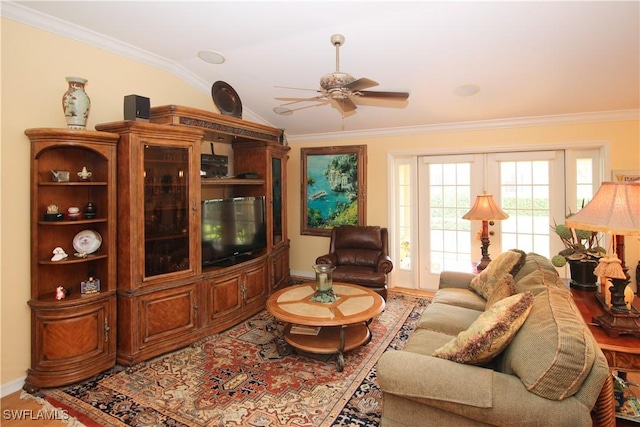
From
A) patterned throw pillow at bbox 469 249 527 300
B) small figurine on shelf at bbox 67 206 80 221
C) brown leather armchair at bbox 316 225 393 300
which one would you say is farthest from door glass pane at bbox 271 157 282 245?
patterned throw pillow at bbox 469 249 527 300

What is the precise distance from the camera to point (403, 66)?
3.55m

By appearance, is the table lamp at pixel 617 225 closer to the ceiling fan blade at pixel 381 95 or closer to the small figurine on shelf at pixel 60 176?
the ceiling fan blade at pixel 381 95

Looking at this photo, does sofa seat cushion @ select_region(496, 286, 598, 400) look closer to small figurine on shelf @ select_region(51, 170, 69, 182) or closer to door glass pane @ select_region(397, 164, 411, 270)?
small figurine on shelf @ select_region(51, 170, 69, 182)

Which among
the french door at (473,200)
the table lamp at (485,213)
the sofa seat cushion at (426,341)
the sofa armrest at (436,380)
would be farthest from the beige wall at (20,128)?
the french door at (473,200)

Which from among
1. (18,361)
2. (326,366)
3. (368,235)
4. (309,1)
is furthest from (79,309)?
(368,235)

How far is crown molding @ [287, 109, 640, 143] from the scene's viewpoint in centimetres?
414

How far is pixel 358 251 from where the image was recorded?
203 inches

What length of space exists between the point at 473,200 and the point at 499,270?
79.7 inches

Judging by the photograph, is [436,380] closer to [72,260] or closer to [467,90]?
[72,260]

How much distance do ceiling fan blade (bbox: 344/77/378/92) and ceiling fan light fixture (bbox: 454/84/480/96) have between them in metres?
1.69

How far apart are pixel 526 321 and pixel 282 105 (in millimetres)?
3850

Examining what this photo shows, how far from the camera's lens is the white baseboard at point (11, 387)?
265 centimetres

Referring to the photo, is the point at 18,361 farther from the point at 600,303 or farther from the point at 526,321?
the point at 600,303

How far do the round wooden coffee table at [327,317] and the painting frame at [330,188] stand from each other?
2.15 metres
